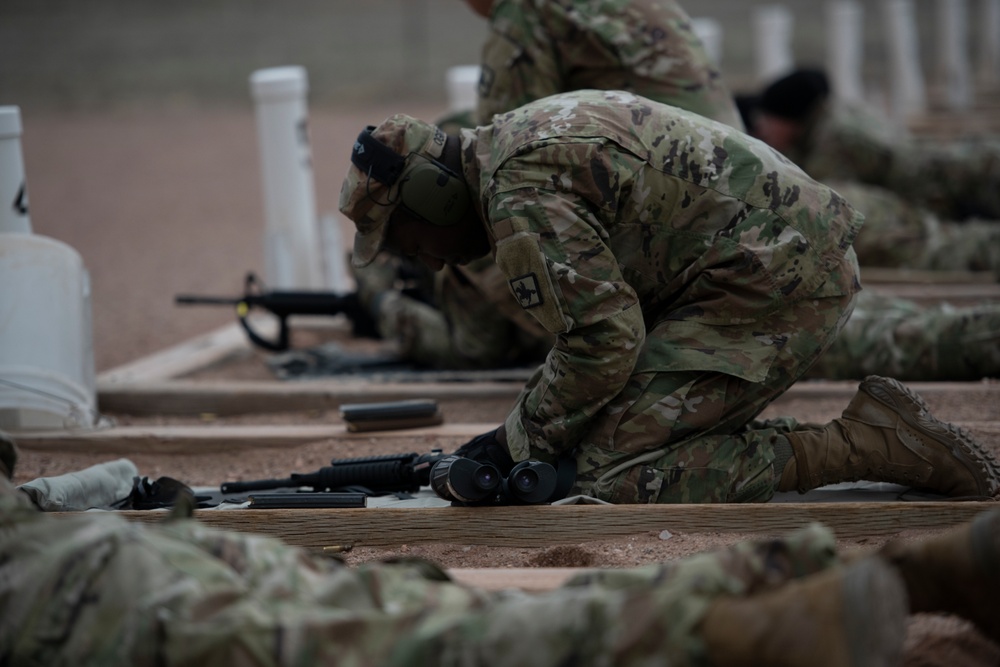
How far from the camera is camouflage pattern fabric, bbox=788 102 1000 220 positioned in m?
7.66

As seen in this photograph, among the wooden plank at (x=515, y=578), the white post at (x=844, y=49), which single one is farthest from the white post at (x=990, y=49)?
the wooden plank at (x=515, y=578)

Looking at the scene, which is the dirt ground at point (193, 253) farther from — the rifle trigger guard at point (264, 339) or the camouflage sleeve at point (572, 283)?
the camouflage sleeve at point (572, 283)

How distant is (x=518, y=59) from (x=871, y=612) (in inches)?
125

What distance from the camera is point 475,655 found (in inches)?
73.9

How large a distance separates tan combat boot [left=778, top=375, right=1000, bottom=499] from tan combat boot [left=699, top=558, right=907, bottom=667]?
4.38 feet

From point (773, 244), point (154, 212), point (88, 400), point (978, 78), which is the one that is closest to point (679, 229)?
point (773, 244)

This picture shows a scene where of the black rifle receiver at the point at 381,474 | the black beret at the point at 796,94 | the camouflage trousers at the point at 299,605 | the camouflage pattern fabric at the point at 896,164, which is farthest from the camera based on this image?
the camouflage pattern fabric at the point at 896,164

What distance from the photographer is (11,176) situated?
4387 mm

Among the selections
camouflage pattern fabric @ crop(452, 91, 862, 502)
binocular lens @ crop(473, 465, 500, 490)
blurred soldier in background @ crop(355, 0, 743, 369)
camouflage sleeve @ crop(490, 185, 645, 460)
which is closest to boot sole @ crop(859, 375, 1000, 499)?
camouflage pattern fabric @ crop(452, 91, 862, 502)

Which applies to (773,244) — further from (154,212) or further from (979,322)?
(154,212)

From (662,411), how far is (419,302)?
2878 millimetres

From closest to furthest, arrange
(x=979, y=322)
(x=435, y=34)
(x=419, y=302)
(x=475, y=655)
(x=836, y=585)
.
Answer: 1. (x=836, y=585)
2. (x=475, y=655)
3. (x=979, y=322)
4. (x=419, y=302)
5. (x=435, y=34)

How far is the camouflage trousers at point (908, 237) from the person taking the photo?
6.70 m

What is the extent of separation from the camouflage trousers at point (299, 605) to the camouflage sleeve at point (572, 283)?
0.88 m
